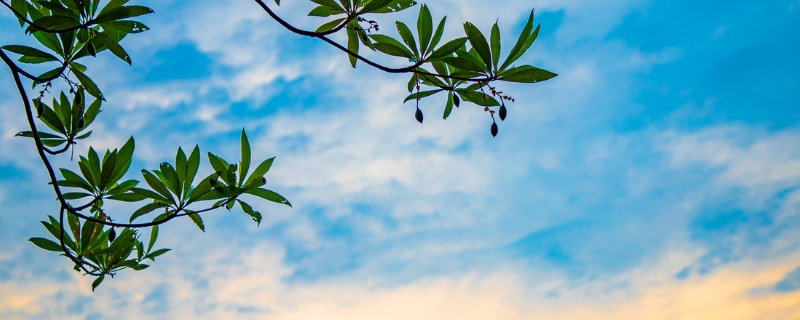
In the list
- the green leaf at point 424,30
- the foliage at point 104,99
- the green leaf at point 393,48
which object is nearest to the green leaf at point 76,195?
the foliage at point 104,99

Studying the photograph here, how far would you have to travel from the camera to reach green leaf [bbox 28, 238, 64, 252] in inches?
114

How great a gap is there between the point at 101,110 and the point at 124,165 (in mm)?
354

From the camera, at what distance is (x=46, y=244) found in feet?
9.57

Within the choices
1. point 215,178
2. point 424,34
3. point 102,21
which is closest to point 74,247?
point 215,178

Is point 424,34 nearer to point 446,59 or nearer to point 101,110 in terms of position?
point 446,59

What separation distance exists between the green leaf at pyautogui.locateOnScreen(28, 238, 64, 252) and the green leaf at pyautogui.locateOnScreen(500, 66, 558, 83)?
2.34 m

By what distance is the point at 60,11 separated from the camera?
7.86ft

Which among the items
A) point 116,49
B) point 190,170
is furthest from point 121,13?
point 190,170

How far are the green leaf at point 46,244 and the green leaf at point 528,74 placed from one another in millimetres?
2339

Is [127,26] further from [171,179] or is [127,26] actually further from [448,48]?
[448,48]

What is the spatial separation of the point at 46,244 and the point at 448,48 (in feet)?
7.16

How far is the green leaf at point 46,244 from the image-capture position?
290 cm

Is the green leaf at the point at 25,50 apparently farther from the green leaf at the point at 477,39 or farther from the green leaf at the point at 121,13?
the green leaf at the point at 477,39

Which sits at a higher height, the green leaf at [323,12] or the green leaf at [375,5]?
the green leaf at [323,12]
